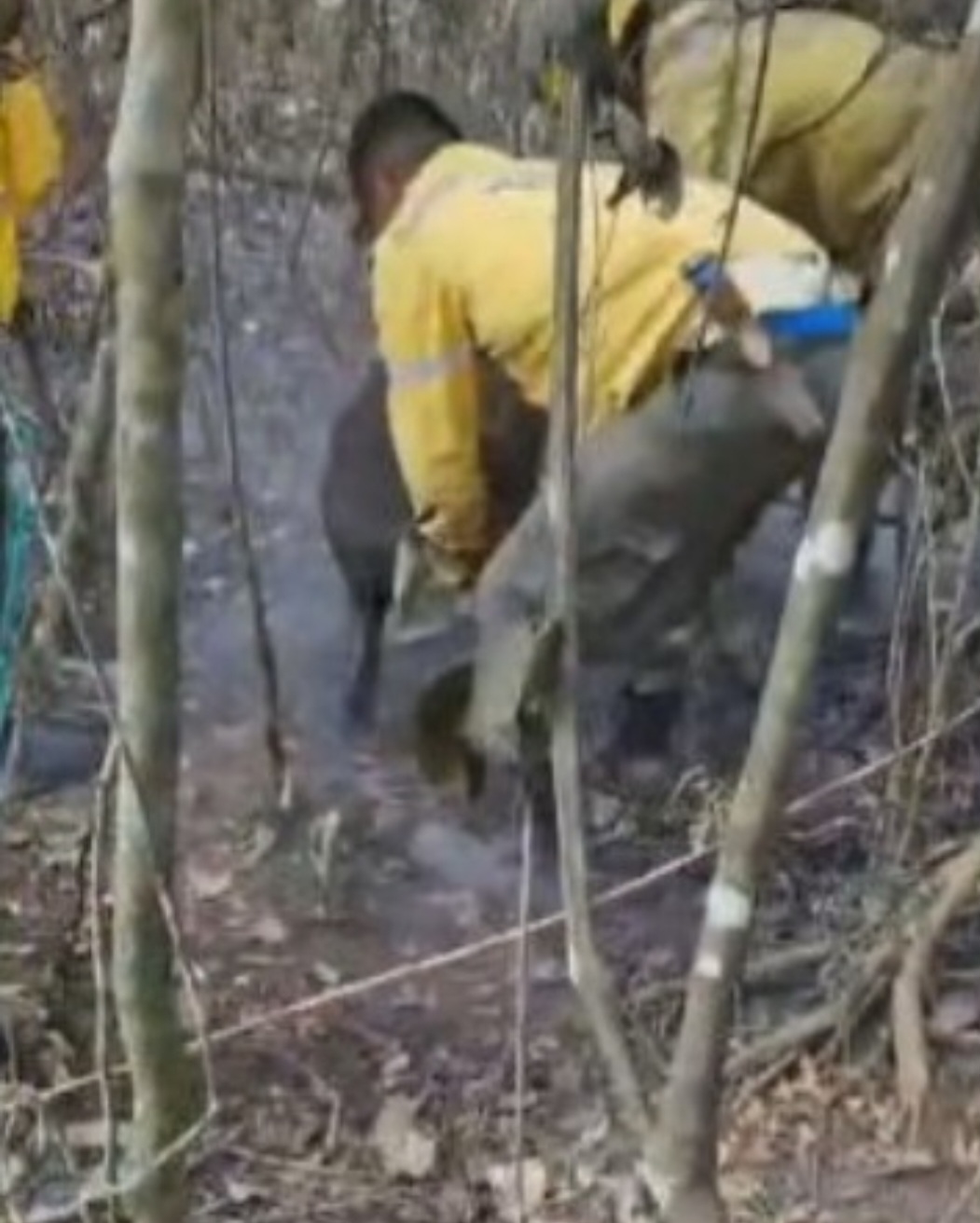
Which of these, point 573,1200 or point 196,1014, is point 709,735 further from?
point 196,1014

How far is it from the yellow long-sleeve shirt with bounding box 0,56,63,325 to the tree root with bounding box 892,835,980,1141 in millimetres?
1751

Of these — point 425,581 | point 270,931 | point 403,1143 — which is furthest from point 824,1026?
point 425,581

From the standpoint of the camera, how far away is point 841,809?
5871 mm

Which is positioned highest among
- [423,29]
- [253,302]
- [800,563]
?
[800,563]

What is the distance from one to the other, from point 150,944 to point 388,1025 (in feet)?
7.69

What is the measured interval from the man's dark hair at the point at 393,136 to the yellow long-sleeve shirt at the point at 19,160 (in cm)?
64

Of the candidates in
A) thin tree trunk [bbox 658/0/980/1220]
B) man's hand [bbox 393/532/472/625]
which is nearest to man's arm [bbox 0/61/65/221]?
man's hand [bbox 393/532/472/625]

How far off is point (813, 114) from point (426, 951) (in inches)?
73.9

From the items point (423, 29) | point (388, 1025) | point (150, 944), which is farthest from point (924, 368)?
point (423, 29)

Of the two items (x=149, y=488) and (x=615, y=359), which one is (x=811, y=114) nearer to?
(x=615, y=359)

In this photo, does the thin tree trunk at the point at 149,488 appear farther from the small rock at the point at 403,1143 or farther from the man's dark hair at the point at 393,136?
the man's dark hair at the point at 393,136

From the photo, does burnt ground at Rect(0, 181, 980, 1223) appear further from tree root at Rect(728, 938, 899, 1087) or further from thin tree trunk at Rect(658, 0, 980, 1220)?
thin tree trunk at Rect(658, 0, 980, 1220)

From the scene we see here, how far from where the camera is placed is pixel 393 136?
19.9 ft

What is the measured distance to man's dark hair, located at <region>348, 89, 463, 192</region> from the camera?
604cm
